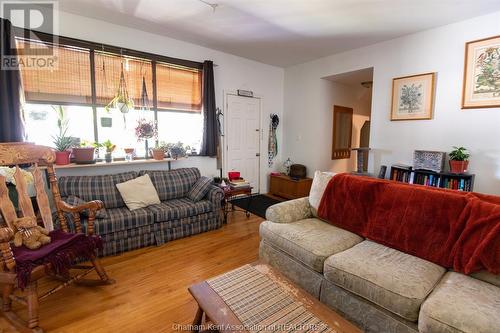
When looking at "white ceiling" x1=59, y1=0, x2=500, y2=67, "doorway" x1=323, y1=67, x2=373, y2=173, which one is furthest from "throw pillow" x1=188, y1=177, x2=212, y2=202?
"doorway" x1=323, y1=67, x2=373, y2=173

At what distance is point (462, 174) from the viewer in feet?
9.68

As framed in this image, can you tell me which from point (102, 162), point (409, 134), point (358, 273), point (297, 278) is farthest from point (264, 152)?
point (358, 273)

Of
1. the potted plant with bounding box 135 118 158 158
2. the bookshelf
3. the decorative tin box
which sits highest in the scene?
the potted plant with bounding box 135 118 158 158

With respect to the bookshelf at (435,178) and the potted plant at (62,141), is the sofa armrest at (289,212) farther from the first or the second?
the potted plant at (62,141)

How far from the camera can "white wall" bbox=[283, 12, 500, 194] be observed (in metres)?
2.93

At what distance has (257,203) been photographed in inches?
184

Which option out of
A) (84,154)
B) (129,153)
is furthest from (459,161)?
(84,154)

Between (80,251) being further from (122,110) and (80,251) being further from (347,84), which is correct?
(347,84)

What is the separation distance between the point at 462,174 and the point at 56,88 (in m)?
5.07

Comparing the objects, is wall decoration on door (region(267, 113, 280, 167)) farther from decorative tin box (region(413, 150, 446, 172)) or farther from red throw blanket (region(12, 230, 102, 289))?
red throw blanket (region(12, 230, 102, 289))

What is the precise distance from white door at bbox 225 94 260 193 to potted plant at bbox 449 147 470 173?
10.4ft

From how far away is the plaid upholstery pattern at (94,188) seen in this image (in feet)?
9.14

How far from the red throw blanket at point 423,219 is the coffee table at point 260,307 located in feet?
3.17

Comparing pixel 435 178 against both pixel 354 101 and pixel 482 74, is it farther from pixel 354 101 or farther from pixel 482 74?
pixel 354 101
